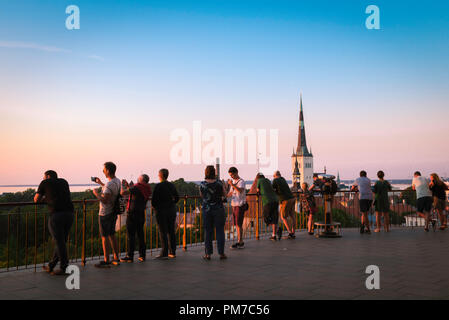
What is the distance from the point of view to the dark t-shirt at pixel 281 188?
33.1 feet

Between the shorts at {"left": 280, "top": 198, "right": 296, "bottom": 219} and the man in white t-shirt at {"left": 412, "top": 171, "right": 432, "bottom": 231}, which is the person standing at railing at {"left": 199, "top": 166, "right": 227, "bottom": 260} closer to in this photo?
the shorts at {"left": 280, "top": 198, "right": 296, "bottom": 219}

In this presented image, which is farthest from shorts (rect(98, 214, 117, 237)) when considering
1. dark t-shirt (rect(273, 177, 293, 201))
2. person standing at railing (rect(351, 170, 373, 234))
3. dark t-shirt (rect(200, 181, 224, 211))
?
person standing at railing (rect(351, 170, 373, 234))

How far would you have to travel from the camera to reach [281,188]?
10.2 m

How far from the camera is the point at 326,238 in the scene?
1051cm

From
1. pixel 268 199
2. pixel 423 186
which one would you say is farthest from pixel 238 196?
pixel 423 186

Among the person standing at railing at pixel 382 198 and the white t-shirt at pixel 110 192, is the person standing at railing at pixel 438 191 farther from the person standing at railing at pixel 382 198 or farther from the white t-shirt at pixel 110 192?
the white t-shirt at pixel 110 192

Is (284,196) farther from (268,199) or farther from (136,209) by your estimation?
(136,209)

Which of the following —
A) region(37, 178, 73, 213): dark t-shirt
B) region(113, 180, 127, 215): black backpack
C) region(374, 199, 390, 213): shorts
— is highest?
region(37, 178, 73, 213): dark t-shirt

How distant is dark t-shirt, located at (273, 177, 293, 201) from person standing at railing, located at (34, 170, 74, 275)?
5.45m

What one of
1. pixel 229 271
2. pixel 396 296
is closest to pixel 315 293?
pixel 396 296

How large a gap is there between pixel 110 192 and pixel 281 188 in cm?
492

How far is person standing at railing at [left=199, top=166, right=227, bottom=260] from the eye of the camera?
7.49 meters
